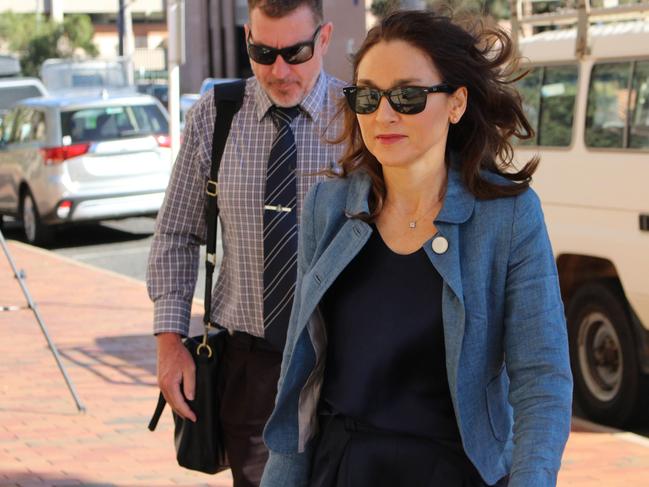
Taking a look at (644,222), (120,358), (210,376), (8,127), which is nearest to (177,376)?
(210,376)

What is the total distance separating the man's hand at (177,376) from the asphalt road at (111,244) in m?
8.99

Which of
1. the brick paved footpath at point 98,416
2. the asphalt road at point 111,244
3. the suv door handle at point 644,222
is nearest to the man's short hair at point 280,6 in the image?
the brick paved footpath at point 98,416

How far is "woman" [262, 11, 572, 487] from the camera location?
2.45 metres

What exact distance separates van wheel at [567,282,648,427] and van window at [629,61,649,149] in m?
0.84

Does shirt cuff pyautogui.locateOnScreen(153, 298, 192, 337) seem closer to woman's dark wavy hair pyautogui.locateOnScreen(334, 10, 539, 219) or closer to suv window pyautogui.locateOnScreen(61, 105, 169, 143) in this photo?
woman's dark wavy hair pyautogui.locateOnScreen(334, 10, 539, 219)

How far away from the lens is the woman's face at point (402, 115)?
2.56 meters

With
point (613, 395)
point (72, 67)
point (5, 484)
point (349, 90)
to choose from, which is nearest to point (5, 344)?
point (5, 484)

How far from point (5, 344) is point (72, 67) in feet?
85.3

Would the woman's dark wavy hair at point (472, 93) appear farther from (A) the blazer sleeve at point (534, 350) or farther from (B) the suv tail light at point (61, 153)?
(B) the suv tail light at point (61, 153)

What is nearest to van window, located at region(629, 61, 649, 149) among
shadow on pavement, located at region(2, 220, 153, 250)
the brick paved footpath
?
the brick paved footpath

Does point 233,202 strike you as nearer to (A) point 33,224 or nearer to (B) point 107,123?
(B) point 107,123

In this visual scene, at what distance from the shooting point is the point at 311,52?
3.77 metres

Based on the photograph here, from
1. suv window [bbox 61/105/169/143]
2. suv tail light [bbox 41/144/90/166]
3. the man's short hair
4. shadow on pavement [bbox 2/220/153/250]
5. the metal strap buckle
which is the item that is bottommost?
shadow on pavement [bbox 2/220/153/250]

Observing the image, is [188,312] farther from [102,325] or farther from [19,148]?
[19,148]
